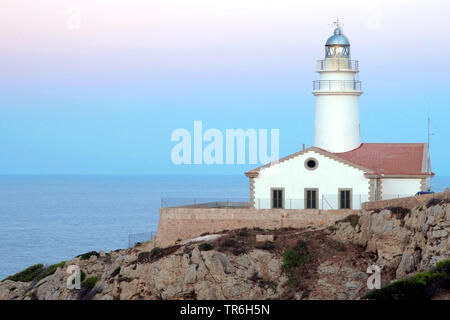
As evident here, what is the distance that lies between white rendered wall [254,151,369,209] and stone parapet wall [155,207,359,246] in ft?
4.94

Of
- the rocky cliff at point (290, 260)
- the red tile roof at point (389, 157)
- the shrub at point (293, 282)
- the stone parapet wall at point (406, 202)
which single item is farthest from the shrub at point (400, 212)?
the shrub at point (293, 282)

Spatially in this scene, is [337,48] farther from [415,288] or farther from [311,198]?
[415,288]

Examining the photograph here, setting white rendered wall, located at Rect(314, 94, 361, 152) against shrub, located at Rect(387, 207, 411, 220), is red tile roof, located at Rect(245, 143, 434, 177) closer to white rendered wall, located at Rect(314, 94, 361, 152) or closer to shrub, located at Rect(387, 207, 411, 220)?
white rendered wall, located at Rect(314, 94, 361, 152)

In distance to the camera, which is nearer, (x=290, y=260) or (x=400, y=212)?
(x=290, y=260)

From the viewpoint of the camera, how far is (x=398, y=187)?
45.7m

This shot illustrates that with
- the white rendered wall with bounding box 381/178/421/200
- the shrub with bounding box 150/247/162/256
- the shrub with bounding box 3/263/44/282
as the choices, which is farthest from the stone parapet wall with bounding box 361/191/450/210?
the shrub with bounding box 3/263/44/282

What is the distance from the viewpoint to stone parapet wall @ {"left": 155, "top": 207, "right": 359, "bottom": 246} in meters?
43.7

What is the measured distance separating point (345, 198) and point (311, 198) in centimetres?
158

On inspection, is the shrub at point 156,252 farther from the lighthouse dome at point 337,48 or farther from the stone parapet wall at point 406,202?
the lighthouse dome at point 337,48

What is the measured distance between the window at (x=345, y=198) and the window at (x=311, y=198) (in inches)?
43.8

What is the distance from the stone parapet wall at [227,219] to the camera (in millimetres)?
43719

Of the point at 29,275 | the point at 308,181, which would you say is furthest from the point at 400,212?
the point at 29,275
